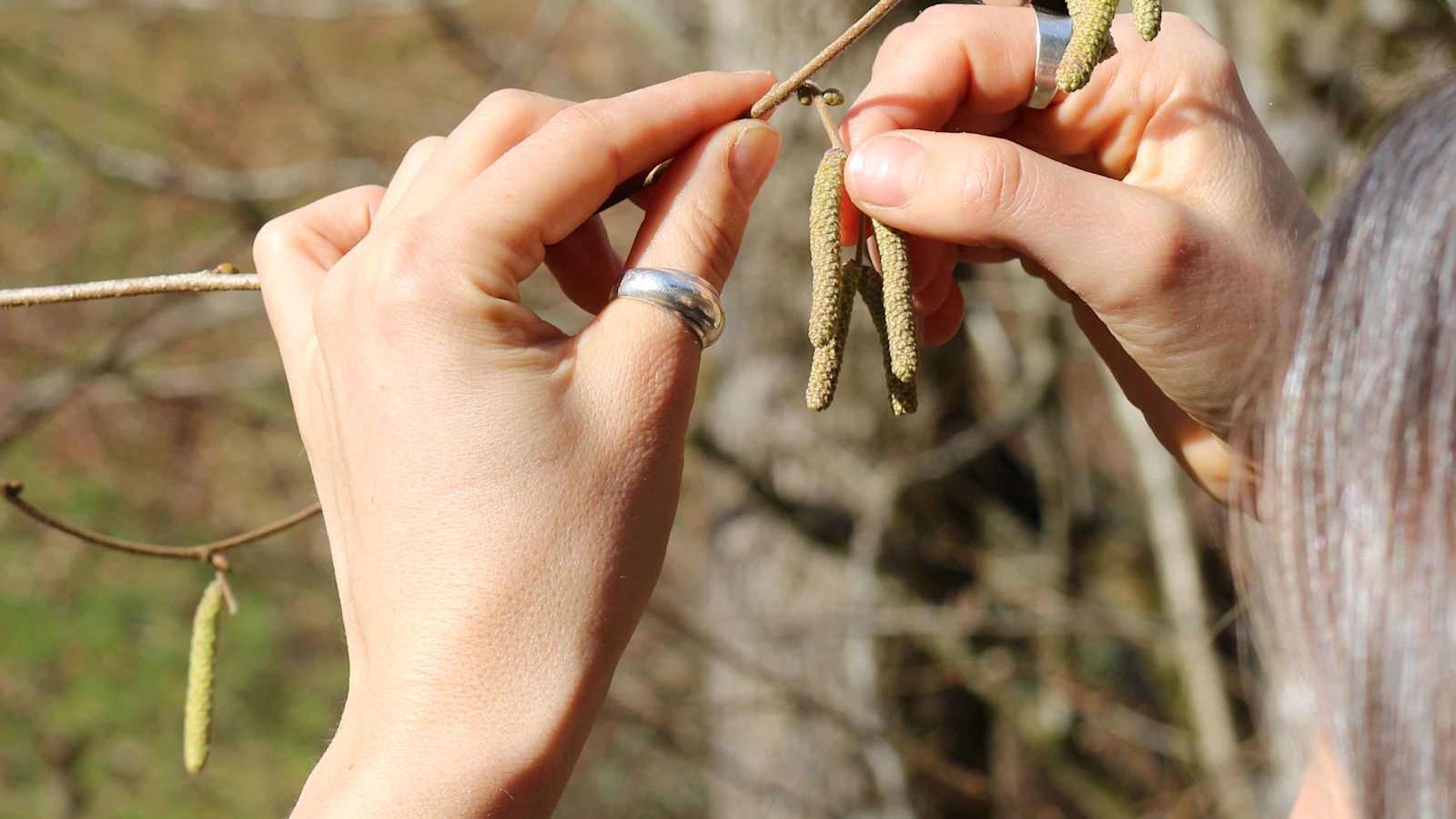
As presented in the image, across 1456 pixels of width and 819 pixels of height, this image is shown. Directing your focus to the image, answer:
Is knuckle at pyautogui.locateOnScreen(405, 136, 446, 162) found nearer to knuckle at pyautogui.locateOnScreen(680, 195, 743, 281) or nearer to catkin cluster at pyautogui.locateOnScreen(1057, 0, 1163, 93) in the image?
knuckle at pyautogui.locateOnScreen(680, 195, 743, 281)

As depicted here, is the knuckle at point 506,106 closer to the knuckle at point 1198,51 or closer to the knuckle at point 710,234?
the knuckle at point 710,234

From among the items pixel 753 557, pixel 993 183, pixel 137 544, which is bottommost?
pixel 753 557

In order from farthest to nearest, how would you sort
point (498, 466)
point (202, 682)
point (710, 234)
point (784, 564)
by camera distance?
point (784, 564), point (202, 682), point (710, 234), point (498, 466)

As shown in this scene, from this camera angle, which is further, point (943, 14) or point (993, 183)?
point (943, 14)

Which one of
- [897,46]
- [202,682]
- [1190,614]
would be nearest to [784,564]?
[1190,614]

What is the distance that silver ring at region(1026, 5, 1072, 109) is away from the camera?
1218 mm

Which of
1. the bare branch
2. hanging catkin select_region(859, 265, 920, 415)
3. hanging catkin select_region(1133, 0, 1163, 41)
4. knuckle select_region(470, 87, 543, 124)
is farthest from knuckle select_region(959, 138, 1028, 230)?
the bare branch

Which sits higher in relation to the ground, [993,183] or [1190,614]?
[993,183]

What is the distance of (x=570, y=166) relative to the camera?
105 centimetres

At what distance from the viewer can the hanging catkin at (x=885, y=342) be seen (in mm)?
1066

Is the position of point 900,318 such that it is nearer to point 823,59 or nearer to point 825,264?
point 825,264

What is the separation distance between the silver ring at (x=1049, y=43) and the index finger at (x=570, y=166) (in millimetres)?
326

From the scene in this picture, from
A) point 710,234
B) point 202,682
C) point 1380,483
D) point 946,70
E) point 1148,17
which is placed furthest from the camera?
point 202,682

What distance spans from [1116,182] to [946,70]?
21cm
